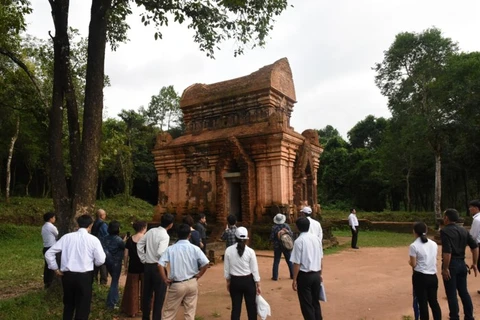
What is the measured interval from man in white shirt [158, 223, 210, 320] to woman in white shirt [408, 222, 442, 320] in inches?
112

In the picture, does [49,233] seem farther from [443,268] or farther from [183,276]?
[443,268]

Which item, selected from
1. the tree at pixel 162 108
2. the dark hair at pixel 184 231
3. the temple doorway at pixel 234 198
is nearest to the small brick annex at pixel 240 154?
the temple doorway at pixel 234 198

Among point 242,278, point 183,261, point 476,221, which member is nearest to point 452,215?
point 476,221

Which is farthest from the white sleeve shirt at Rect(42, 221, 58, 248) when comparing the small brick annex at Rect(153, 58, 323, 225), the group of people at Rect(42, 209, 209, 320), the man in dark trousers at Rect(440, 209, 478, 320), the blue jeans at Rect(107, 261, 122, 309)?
the man in dark trousers at Rect(440, 209, 478, 320)

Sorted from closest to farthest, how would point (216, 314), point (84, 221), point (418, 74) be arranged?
point (84, 221), point (216, 314), point (418, 74)

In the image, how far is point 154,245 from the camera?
17.8 feet

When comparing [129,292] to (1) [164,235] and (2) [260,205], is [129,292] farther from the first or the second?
(2) [260,205]

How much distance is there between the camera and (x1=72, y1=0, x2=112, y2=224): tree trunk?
672 cm

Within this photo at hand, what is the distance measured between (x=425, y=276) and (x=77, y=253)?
15.0ft

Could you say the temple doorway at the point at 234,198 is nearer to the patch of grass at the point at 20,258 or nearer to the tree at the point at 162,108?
the patch of grass at the point at 20,258

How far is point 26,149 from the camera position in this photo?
25906 mm

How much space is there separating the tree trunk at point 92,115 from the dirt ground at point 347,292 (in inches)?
107

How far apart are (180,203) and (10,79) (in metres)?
7.14

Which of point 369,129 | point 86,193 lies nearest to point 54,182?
point 86,193
